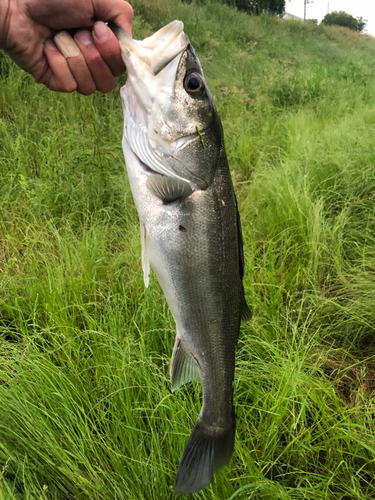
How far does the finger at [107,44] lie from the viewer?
4.18 feet

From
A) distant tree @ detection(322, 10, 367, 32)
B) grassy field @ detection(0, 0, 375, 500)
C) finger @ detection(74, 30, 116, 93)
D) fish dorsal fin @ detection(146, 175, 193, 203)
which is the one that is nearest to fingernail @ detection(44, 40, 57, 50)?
finger @ detection(74, 30, 116, 93)

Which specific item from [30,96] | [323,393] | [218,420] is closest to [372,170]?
[323,393]

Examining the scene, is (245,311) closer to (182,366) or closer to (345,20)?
(182,366)

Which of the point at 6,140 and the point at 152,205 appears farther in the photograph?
the point at 6,140

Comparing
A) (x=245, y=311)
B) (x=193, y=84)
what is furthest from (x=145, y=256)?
(x=193, y=84)

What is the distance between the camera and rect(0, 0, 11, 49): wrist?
137cm

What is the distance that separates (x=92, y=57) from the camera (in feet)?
4.44

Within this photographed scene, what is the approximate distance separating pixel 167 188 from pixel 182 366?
70cm

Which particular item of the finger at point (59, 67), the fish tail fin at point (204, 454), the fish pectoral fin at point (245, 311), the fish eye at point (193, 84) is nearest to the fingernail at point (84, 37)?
the finger at point (59, 67)

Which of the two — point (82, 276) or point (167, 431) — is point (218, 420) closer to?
point (167, 431)

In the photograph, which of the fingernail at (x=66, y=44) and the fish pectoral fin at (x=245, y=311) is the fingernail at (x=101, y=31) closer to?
the fingernail at (x=66, y=44)

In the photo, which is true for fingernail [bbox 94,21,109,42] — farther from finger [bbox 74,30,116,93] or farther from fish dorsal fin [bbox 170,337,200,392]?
fish dorsal fin [bbox 170,337,200,392]

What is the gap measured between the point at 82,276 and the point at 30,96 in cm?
321

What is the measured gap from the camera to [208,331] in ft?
4.17
